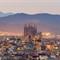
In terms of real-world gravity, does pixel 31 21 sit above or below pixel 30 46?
above

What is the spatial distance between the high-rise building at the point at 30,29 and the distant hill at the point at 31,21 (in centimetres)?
4

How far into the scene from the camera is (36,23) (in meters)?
1.63

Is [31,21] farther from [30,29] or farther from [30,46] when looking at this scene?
[30,46]

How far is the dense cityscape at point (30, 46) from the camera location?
1589 millimetres

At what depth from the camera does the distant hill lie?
63.7 inches

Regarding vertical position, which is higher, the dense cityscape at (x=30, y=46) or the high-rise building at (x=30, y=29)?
the high-rise building at (x=30, y=29)

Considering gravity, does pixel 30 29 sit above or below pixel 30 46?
above

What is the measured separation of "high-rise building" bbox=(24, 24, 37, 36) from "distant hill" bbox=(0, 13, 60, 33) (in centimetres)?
4

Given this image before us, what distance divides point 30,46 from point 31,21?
245 mm

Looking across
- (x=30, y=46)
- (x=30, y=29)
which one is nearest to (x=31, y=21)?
(x=30, y=29)

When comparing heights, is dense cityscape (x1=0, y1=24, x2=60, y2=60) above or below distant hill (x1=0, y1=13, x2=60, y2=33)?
below

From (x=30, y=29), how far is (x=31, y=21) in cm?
8

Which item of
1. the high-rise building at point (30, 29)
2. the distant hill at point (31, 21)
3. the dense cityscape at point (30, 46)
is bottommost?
the dense cityscape at point (30, 46)

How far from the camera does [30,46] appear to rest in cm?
161
